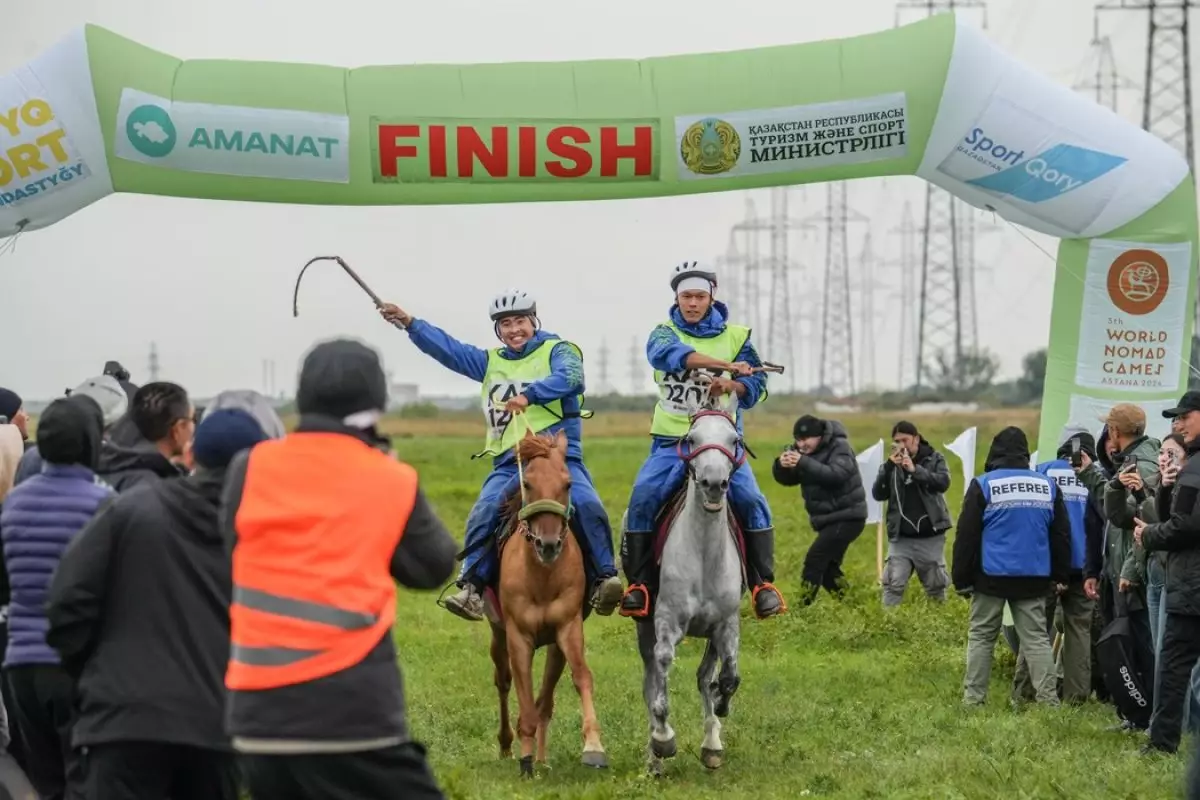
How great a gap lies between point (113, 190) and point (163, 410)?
24.2 ft

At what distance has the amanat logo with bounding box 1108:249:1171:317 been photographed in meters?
14.2

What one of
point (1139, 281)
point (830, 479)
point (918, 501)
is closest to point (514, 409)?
point (1139, 281)

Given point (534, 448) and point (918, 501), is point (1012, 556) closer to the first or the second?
point (534, 448)

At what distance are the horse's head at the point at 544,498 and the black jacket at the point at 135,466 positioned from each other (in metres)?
3.84

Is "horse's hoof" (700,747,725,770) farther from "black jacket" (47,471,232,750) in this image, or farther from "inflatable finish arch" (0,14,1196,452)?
"black jacket" (47,471,232,750)

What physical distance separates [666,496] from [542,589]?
0.98 meters

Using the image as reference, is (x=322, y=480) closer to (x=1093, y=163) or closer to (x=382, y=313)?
(x=382, y=313)

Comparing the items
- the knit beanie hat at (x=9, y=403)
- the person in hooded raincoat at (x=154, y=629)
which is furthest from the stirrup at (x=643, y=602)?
the person in hooded raincoat at (x=154, y=629)

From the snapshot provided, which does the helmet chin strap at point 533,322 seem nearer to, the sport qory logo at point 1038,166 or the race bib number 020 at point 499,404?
the race bib number 020 at point 499,404

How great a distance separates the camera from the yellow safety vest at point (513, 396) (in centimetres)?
1179

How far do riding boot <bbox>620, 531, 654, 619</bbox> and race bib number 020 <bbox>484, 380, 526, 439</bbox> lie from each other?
1.10 m

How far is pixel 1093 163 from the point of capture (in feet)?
45.7

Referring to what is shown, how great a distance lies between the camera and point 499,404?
38.6ft

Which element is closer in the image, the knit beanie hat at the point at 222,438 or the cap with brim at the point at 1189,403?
the knit beanie hat at the point at 222,438
